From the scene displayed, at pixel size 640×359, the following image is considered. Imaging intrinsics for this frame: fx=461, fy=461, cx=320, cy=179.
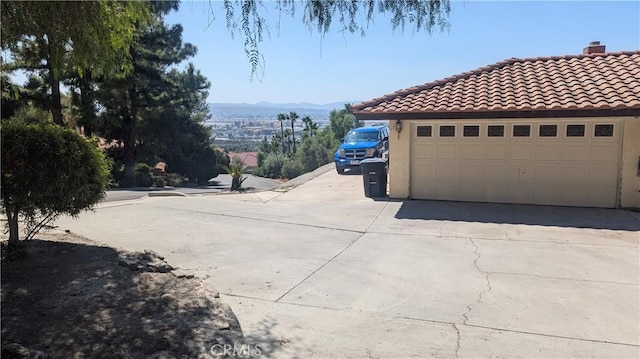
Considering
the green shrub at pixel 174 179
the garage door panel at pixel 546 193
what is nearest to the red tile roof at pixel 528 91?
the garage door panel at pixel 546 193

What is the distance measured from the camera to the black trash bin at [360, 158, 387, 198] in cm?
1366

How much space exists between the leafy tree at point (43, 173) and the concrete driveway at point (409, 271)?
1.81m

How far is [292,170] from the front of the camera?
164 ft

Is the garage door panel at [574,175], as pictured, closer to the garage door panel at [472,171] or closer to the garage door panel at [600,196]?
the garage door panel at [600,196]

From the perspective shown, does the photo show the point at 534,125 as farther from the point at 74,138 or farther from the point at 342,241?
the point at 74,138

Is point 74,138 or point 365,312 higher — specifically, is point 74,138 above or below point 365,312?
above

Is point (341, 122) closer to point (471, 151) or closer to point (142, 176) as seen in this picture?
point (142, 176)

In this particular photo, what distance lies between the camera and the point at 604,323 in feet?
16.8

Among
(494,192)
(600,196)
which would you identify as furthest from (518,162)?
(600,196)

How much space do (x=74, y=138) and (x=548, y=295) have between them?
21.6 feet

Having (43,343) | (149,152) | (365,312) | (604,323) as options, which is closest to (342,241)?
(365,312)

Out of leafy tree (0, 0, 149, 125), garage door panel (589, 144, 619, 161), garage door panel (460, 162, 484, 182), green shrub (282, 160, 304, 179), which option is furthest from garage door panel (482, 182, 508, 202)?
green shrub (282, 160, 304, 179)

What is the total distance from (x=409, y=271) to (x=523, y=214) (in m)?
5.55

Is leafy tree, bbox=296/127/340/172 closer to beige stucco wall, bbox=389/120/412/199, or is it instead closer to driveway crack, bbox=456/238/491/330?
beige stucco wall, bbox=389/120/412/199
